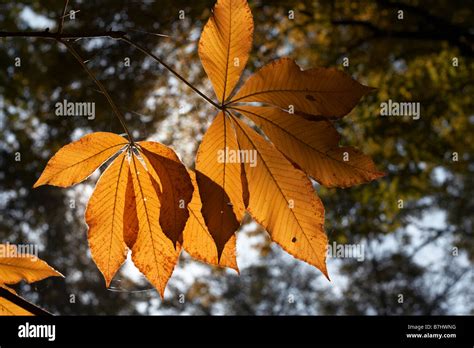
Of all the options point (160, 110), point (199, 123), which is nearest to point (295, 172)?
point (199, 123)

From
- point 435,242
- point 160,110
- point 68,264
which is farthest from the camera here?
point 435,242

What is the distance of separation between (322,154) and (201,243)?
0.16m

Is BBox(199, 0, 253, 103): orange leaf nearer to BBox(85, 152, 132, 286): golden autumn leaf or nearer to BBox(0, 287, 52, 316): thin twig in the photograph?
BBox(85, 152, 132, 286): golden autumn leaf

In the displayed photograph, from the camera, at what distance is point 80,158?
0.57m

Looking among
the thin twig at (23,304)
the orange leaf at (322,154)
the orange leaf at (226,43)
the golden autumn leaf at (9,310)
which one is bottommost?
the golden autumn leaf at (9,310)

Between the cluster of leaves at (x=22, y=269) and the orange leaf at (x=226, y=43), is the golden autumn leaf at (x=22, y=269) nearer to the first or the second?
the cluster of leaves at (x=22, y=269)

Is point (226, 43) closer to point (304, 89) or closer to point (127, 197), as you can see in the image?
point (304, 89)

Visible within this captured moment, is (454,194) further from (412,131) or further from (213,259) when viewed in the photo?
(213,259)

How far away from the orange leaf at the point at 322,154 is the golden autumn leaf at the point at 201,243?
0.11m

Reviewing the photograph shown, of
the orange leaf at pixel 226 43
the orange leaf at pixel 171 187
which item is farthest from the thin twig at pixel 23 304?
the orange leaf at pixel 226 43

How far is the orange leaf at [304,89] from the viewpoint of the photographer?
1.73 feet

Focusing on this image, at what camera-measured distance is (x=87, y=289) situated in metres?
6.46
